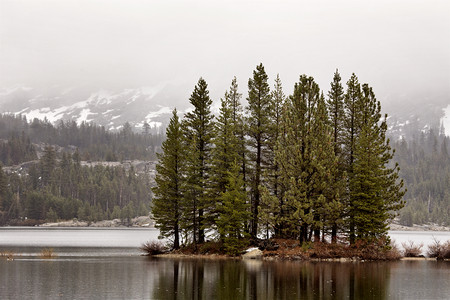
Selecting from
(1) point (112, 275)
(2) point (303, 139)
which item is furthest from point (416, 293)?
(2) point (303, 139)

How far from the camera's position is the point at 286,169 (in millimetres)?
59938

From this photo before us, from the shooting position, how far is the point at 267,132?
6556 cm

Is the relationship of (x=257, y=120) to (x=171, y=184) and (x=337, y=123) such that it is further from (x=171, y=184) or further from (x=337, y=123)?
(x=171, y=184)

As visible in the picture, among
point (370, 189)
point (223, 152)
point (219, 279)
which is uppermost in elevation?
point (223, 152)

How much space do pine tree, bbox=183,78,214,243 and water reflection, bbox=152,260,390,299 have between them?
1001cm

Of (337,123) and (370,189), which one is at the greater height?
(337,123)

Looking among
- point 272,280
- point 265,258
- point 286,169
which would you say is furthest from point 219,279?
point 286,169

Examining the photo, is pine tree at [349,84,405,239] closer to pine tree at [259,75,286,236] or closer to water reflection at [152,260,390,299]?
water reflection at [152,260,390,299]

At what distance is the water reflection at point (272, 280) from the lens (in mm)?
34219

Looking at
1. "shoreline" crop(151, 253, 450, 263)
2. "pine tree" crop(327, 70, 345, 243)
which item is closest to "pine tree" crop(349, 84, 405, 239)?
"pine tree" crop(327, 70, 345, 243)

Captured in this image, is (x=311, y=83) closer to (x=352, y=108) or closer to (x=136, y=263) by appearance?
(x=352, y=108)

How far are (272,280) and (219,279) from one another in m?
4.10

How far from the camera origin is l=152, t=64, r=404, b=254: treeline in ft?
195

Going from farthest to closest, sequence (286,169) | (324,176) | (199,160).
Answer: (199,160)
(286,169)
(324,176)
